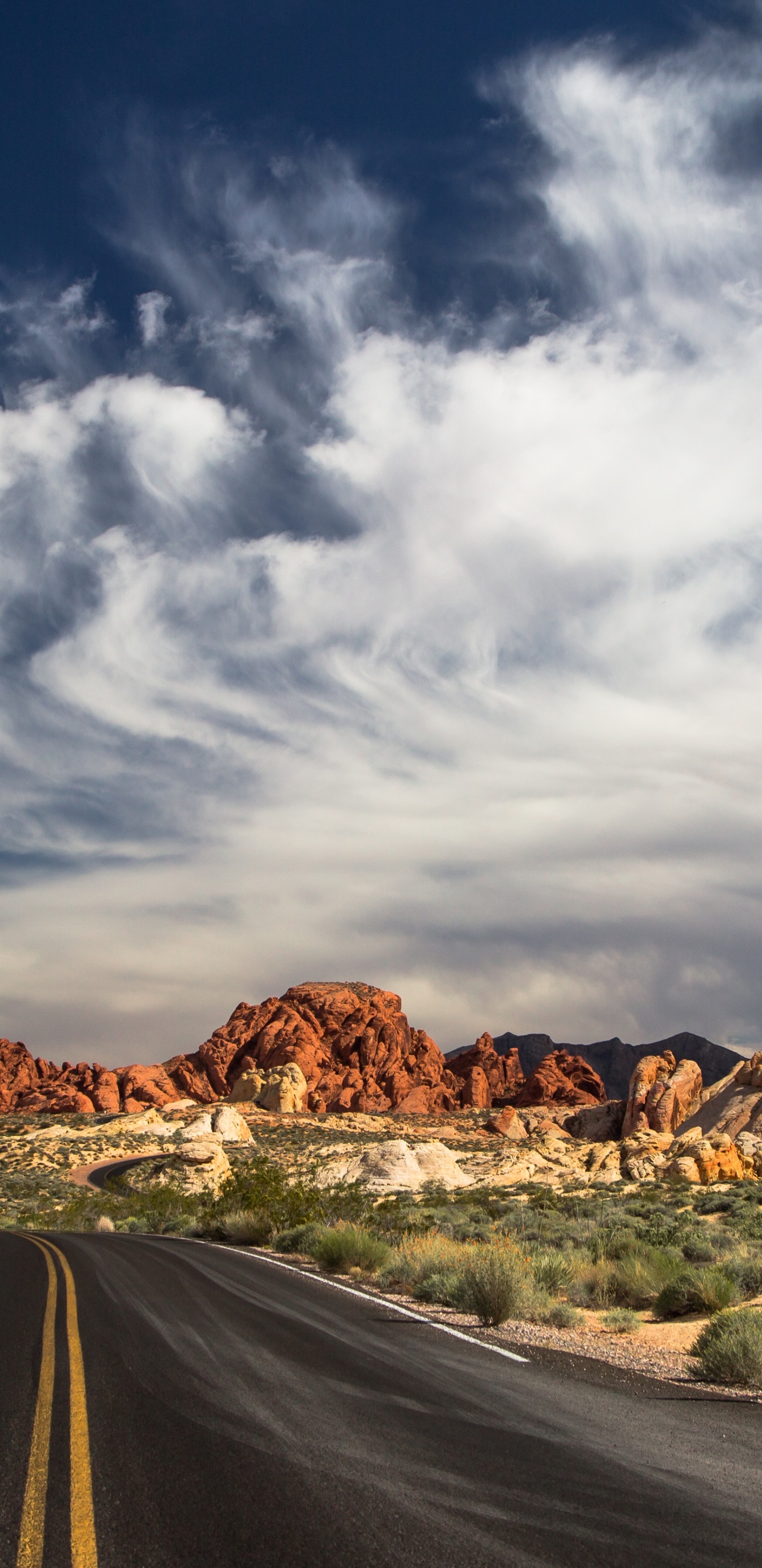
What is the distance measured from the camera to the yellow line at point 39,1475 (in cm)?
429

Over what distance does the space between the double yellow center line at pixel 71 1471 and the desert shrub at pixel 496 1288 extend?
5456 mm

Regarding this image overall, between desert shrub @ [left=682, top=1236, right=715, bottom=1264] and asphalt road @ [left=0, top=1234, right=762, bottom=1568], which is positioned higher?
asphalt road @ [left=0, top=1234, right=762, bottom=1568]

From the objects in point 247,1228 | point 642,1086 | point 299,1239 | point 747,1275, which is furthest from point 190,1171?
point 642,1086

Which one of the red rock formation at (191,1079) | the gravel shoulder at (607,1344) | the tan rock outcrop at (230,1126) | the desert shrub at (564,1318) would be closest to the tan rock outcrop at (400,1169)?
the tan rock outcrop at (230,1126)

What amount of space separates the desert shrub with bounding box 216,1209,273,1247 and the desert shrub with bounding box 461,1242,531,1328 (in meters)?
11.0

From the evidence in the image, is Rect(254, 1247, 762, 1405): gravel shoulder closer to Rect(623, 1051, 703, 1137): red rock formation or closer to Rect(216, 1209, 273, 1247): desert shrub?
Rect(216, 1209, 273, 1247): desert shrub

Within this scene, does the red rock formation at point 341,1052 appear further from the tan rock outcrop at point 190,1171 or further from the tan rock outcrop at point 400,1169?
the tan rock outcrop at point 400,1169

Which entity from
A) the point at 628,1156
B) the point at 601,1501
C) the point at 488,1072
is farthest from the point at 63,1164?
the point at 488,1072

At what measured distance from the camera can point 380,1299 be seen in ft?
43.4

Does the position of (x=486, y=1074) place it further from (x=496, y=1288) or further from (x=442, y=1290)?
(x=496, y=1288)

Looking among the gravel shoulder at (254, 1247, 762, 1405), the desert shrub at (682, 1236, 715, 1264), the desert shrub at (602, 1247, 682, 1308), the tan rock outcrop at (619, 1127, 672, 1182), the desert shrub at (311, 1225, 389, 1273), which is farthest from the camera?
the tan rock outcrop at (619, 1127, 672, 1182)

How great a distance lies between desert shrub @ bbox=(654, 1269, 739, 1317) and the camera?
12.2 metres

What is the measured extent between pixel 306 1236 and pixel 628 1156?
104 ft

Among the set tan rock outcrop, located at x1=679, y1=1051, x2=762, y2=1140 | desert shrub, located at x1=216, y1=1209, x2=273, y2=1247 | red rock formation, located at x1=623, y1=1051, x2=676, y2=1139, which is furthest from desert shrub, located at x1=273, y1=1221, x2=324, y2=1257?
red rock formation, located at x1=623, y1=1051, x2=676, y2=1139
